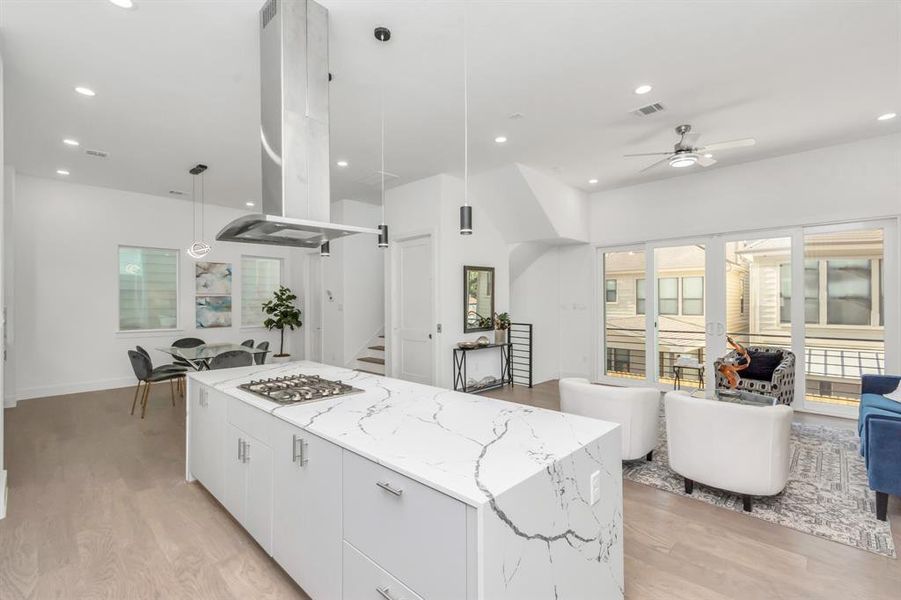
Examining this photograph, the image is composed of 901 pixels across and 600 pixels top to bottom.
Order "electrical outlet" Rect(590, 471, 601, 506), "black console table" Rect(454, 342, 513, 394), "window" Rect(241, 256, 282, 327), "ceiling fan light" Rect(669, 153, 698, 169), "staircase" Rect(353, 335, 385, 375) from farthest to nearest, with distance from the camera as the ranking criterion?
"window" Rect(241, 256, 282, 327), "staircase" Rect(353, 335, 385, 375), "black console table" Rect(454, 342, 513, 394), "ceiling fan light" Rect(669, 153, 698, 169), "electrical outlet" Rect(590, 471, 601, 506)

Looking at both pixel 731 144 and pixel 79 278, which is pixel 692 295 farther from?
pixel 79 278

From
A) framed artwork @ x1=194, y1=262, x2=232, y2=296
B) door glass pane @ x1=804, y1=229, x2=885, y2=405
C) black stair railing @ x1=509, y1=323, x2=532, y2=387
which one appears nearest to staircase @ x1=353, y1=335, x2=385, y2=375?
black stair railing @ x1=509, y1=323, x2=532, y2=387

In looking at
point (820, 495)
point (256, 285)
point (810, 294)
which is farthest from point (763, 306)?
point (256, 285)

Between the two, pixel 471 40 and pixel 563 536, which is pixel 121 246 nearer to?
pixel 471 40

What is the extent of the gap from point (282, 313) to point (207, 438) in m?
5.17

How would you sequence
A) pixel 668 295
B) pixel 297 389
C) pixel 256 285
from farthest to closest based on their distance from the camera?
pixel 256 285 → pixel 668 295 → pixel 297 389

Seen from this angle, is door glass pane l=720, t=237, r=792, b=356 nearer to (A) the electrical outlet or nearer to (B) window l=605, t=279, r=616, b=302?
(B) window l=605, t=279, r=616, b=302

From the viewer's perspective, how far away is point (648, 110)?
3.84 meters

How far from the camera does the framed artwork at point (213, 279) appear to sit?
287 inches

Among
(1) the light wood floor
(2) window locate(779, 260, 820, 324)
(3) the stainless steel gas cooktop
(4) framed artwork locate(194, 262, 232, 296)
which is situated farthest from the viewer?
(4) framed artwork locate(194, 262, 232, 296)

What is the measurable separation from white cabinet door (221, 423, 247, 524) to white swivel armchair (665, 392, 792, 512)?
2.89 m

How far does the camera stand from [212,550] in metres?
2.37

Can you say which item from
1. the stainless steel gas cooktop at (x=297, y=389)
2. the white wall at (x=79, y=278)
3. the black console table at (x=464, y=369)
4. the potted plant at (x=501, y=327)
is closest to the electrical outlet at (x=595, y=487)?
the stainless steel gas cooktop at (x=297, y=389)

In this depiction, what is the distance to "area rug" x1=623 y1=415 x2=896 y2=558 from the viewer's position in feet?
8.27
